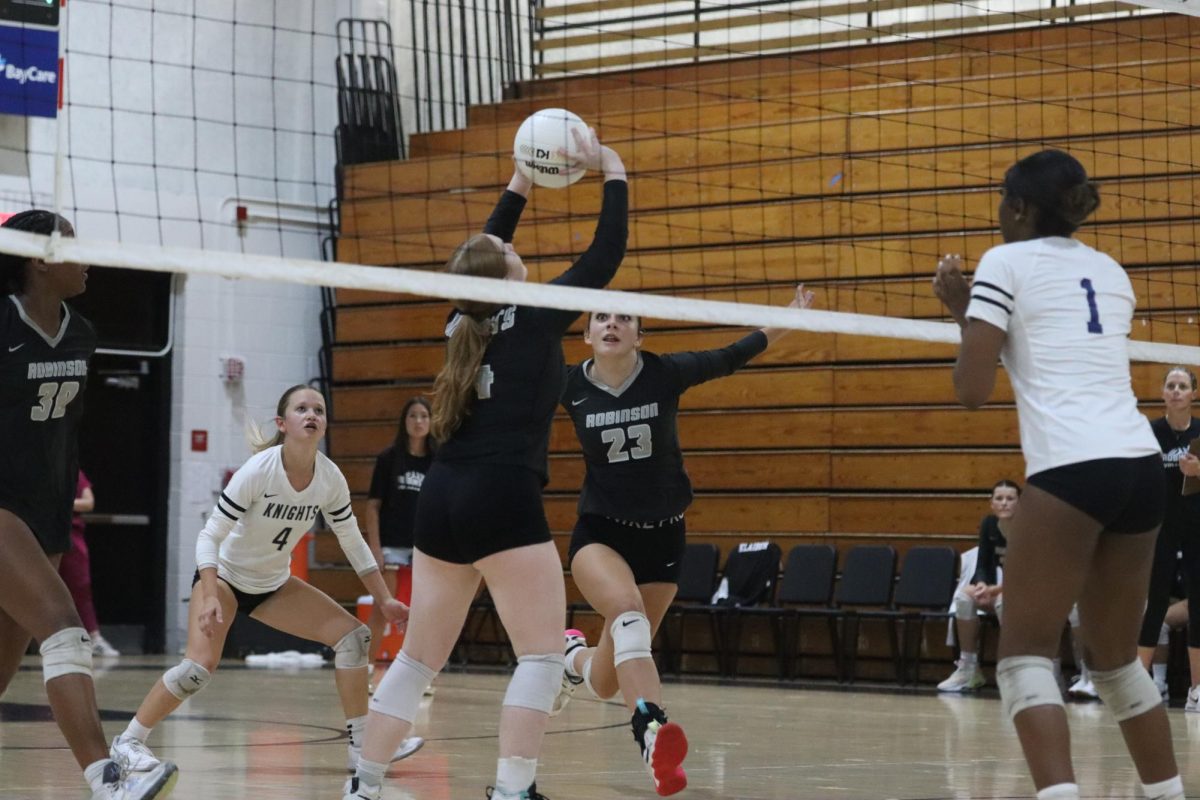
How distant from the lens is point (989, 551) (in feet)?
36.6

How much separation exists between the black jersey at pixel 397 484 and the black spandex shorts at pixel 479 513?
19.2 ft

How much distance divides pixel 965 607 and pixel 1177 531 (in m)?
1.90

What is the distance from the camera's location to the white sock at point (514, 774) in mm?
4285

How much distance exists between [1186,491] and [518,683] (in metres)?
6.47

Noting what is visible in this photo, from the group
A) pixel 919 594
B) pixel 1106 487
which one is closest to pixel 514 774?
pixel 1106 487

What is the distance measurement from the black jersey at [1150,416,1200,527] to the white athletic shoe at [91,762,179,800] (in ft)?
21.8

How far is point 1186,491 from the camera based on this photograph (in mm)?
9688

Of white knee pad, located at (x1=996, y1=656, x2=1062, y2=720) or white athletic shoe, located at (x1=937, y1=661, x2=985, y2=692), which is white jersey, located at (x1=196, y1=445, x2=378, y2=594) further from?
white athletic shoe, located at (x1=937, y1=661, x2=985, y2=692)

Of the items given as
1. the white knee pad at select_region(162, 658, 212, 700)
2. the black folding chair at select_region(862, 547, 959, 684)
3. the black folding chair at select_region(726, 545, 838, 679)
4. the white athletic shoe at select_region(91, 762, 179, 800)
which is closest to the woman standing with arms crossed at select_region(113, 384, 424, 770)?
the white knee pad at select_region(162, 658, 212, 700)

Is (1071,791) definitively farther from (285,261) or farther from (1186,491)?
(1186,491)

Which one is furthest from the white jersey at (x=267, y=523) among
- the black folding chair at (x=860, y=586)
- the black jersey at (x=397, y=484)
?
the black folding chair at (x=860, y=586)

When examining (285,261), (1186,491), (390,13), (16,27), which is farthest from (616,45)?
(285,261)

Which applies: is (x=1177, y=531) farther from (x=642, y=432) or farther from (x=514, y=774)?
(x=514, y=774)

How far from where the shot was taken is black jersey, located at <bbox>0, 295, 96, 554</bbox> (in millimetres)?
4594
